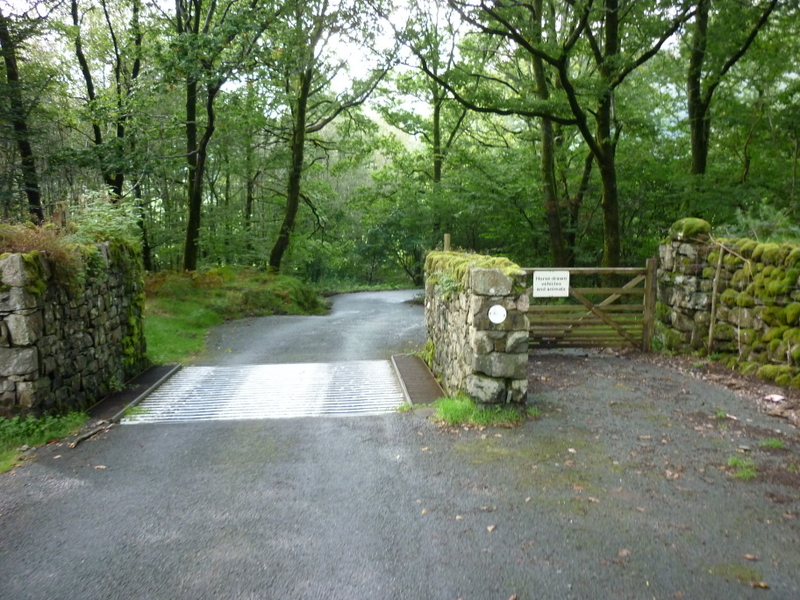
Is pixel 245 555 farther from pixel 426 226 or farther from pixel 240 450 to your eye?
pixel 426 226

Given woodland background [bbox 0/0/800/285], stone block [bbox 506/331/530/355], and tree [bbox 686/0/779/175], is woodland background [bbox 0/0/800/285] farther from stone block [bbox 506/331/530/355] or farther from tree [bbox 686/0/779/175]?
stone block [bbox 506/331/530/355]

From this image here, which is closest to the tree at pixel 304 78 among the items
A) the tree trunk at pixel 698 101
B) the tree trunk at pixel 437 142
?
the tree trunk at pixel 437 142

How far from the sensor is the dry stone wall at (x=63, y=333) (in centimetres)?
551

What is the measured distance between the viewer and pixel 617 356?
370 inches

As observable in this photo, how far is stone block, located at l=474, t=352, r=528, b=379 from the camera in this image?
19.6 ft

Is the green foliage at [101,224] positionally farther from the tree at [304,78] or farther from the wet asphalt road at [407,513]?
the tree at [304,78]

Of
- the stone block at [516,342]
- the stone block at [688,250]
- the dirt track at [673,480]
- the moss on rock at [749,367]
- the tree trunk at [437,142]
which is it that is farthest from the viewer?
the tree trunk at [437,142]

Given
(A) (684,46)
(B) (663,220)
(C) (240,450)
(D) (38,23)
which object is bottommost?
(C) (240,450)

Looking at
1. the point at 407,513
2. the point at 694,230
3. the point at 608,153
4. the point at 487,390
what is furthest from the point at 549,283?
the point at 407,513

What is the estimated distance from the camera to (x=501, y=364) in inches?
236

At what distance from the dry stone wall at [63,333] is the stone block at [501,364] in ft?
14.6

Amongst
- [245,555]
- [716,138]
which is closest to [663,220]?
[716,138]

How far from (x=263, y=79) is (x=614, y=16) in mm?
9709

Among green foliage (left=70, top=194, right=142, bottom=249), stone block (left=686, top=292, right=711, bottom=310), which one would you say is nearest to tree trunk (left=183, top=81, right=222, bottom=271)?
green foliage (left=70, top=194, right=142, bottom=249)
